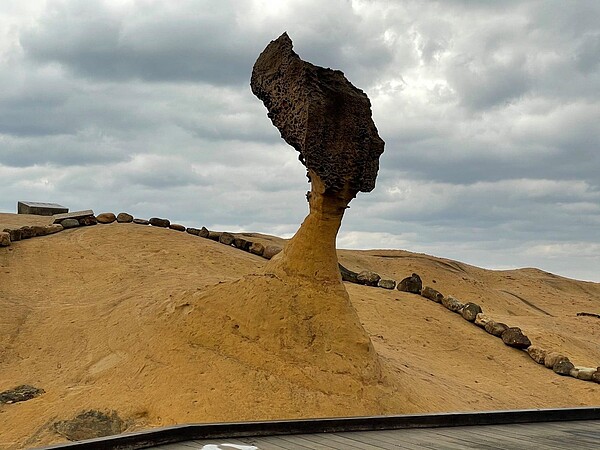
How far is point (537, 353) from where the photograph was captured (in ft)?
38.2

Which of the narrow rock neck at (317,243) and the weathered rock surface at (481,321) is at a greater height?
the narrow rock neck at (317,243)

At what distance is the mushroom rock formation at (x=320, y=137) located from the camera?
726cm

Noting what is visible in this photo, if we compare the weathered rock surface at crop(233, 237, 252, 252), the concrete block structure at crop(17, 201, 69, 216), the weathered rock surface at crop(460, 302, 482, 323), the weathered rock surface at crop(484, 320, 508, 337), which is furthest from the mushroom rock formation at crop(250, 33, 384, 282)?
the concrete block structure at crop(17, 201, 69, 216)

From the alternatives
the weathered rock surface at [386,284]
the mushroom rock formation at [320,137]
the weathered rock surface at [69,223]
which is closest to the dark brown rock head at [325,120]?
the mushroom rock formation at [320,137]

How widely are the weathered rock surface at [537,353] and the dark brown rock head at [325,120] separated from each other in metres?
5.62

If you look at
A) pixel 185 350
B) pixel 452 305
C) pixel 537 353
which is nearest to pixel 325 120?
pixel 185 350

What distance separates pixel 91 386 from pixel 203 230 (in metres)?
7.77

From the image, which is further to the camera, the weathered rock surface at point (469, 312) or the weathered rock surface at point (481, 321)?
the weathered rock surface at point (469, 312)

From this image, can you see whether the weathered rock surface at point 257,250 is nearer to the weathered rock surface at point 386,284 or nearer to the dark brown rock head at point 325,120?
the weathered rock surface at point 386,284

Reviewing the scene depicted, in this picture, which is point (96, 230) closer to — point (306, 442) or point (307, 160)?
point (307, 160)

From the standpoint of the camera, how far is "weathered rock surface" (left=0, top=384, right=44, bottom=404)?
286 inches

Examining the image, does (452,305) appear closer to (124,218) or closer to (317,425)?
(124,218)

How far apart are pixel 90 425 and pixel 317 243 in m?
2.92

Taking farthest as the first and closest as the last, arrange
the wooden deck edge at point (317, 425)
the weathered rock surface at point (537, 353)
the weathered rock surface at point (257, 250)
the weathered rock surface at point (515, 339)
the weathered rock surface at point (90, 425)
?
the weathered rock surface at point (257, 250)
the weathered rock surface at point (515, 339)
the weathered rock surface at point (537, 353)
the weathered rock surface at point (90, 425)
the wooden deck edge at point (317, 425)
